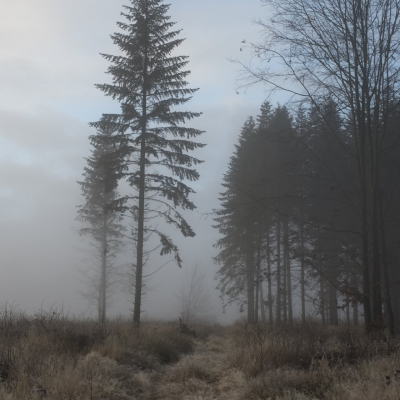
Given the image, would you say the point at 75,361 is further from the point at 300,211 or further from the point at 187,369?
the point at 300,211

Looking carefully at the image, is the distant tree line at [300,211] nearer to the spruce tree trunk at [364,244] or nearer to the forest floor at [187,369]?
the spruce tree trunk at [364,244]

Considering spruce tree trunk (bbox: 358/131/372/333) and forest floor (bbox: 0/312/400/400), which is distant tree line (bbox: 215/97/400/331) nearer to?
spruce tree trunk (bbox: 358/131/372/333)

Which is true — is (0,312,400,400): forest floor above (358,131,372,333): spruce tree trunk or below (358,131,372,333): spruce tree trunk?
below

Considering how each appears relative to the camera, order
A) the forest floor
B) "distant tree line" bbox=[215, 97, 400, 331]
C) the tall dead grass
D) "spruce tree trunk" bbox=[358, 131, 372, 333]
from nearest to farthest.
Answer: the forest floor → the tall dead grass → "spruce tree trunk" bbox=[358, 131, 372, 333] → "distant tree line" bbox=[215, 97, 400, 331]

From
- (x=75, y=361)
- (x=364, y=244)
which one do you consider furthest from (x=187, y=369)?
(x=364, y=244)

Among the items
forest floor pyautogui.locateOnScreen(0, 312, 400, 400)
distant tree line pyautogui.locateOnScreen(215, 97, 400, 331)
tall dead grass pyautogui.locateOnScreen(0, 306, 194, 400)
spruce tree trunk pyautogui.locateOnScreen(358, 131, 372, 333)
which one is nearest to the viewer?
forest floor pyautogui.locateOnScreen(0, 312, 400, 400)

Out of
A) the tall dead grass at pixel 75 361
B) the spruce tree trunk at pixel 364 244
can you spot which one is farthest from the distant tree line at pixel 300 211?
the tall dead grass at pixel 75 361

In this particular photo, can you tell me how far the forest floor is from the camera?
197 inches

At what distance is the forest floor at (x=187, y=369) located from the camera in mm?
4992

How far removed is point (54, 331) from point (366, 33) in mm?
10490

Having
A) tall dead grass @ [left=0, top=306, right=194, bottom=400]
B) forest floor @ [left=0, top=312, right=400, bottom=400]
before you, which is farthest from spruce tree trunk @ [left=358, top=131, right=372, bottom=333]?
tall dead grass @ [left=0, top=306, right=194, bottom=400]

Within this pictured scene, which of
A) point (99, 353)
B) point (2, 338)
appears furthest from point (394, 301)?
point (2, 338)

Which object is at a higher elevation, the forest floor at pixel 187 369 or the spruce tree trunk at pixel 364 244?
the spruce tree trunk at pixel 364 244

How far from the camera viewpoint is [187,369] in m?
7.17
